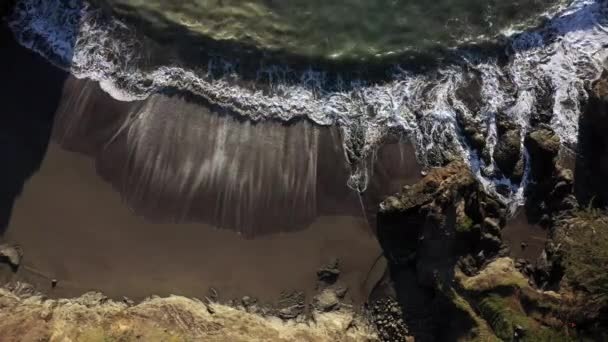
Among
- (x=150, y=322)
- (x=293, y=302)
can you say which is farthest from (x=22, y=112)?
(x=293, y=302)

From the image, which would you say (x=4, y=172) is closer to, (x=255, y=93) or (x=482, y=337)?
(x=255, y=93)

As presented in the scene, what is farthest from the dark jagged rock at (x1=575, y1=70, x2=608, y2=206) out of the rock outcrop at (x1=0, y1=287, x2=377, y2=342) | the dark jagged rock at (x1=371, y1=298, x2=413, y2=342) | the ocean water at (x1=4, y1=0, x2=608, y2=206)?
the rock outcrop at (x1=0, y1=287, x2=377, y2=342)

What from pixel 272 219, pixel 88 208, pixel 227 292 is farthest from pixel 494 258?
pixel 88 208

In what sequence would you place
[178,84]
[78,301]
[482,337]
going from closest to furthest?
[482,337]
[78,301]
[178,84]

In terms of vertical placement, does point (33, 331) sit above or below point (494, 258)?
below

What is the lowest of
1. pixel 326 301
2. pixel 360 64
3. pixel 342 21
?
pixel 326 301

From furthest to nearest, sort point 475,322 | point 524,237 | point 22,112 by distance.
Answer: point 22,112 → point 524,237 → point 475,322

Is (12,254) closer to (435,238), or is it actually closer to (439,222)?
(435,238)
